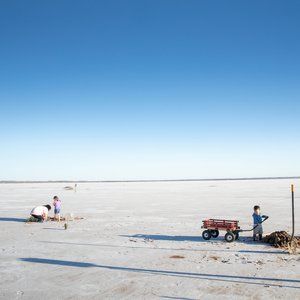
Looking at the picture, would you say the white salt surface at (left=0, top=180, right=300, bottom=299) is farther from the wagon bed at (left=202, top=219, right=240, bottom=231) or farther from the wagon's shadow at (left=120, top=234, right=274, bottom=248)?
the wagon bed at (left=202, top=219, right=240, bottom=231)

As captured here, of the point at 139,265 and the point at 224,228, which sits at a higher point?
the point at 224,228

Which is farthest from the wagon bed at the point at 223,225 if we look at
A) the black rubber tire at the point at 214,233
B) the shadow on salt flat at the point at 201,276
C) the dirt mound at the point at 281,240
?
the shadow on salt flat at the point at 201,276

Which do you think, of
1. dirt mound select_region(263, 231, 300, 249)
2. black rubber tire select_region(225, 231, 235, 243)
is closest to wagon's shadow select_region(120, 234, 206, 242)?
black rubber tire select_region(225, 231, 235, 243)

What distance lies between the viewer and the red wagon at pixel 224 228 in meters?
16.7

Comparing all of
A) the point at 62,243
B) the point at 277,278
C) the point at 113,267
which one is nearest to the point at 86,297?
the point at 113,267

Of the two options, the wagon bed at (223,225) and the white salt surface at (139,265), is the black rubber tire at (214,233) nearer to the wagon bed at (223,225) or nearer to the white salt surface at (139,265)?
the white salt surface at (139,265)

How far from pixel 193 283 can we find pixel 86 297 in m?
2.93

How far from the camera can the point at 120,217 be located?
26281 millimetres

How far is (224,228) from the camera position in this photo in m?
17.0

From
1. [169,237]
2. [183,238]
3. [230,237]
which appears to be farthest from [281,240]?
[169,237]

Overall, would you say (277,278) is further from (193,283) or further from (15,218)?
(15,218)

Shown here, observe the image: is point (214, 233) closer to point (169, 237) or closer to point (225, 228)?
point (225, 228)

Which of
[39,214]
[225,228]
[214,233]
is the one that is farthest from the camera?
[39,214]

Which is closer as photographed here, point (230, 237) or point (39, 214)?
point (230, 237)
